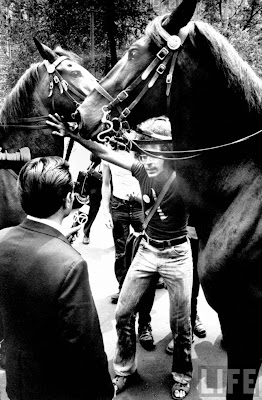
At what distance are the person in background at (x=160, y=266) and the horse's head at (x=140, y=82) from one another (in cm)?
72

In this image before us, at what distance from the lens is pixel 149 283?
11.6 feet

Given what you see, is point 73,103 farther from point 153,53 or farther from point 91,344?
point 91,344

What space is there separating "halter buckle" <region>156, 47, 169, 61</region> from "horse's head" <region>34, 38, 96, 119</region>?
1179 mm

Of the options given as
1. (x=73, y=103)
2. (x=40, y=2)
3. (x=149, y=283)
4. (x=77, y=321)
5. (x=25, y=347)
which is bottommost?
(x=149, y=283)

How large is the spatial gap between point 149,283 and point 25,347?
5.93 feet

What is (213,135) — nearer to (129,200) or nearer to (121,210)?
(129,200)

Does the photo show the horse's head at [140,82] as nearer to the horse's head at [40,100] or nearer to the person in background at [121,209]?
the horse's head at [40,100]

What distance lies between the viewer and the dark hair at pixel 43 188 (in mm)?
1872

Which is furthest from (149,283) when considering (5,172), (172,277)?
(5,172)

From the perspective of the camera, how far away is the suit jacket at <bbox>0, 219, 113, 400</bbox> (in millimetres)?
1750

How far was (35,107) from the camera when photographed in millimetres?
3508

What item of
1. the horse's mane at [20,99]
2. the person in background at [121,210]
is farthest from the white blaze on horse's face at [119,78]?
the person in background at [121,210]

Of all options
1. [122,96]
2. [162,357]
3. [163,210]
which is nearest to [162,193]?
[163,210]

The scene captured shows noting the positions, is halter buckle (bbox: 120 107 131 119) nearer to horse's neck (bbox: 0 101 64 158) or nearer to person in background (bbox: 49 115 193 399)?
person in background (bbox: 49 115 193 399)
